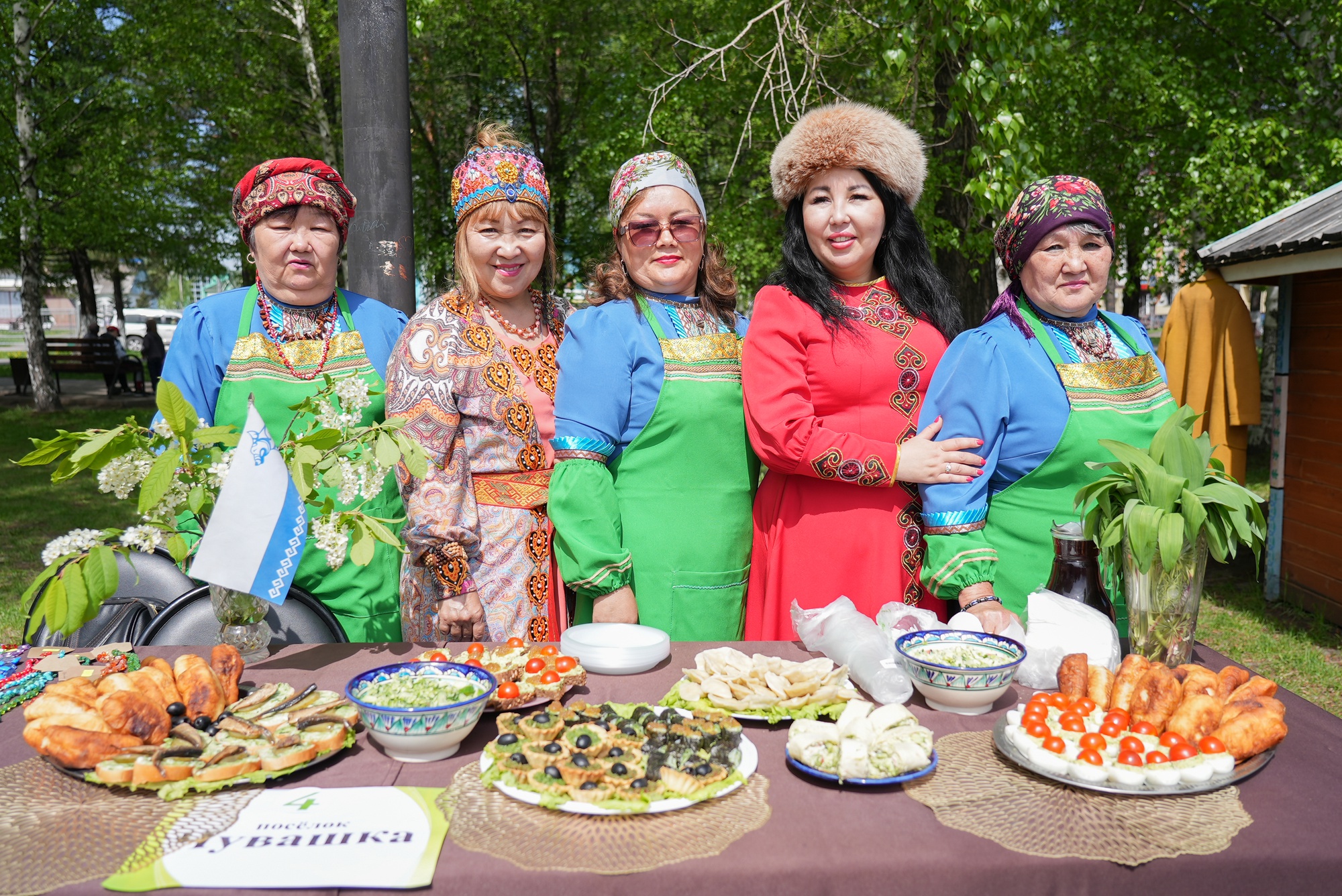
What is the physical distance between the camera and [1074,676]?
5.98 ft

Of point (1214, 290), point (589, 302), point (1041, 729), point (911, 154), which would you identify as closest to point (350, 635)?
point (589, 302)

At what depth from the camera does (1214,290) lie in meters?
6.66

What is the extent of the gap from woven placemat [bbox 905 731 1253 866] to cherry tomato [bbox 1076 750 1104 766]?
0.04 metres

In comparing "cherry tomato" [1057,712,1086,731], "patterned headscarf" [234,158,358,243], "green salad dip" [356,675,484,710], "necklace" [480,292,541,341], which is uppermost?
"patterned headscarf" [234,158,358,243]

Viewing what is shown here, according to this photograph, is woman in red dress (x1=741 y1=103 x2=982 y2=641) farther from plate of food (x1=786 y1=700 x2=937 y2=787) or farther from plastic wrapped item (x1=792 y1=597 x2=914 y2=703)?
plate of food (x1=786 y1=700 x2=937 y2=787)

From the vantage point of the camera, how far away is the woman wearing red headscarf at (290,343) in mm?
2598

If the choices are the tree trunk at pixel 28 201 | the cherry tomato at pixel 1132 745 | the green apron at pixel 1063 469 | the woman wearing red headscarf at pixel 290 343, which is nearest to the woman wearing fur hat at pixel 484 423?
the woman wearing red headscarf at pixel 290 343

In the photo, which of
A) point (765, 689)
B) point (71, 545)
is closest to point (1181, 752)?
point (765, 689)

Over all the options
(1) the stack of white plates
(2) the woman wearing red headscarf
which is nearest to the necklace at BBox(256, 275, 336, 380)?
(2) the woman wearing red headscarf

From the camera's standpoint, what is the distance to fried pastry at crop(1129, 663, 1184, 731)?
1700 mm

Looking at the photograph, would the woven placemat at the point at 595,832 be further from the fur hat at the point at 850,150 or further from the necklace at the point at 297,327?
the fur hat at the point at 850,150

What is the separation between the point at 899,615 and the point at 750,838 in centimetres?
89

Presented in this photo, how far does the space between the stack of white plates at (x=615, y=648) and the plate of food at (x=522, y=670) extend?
0.13 feet

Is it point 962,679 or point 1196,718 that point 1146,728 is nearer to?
point 1196,718
